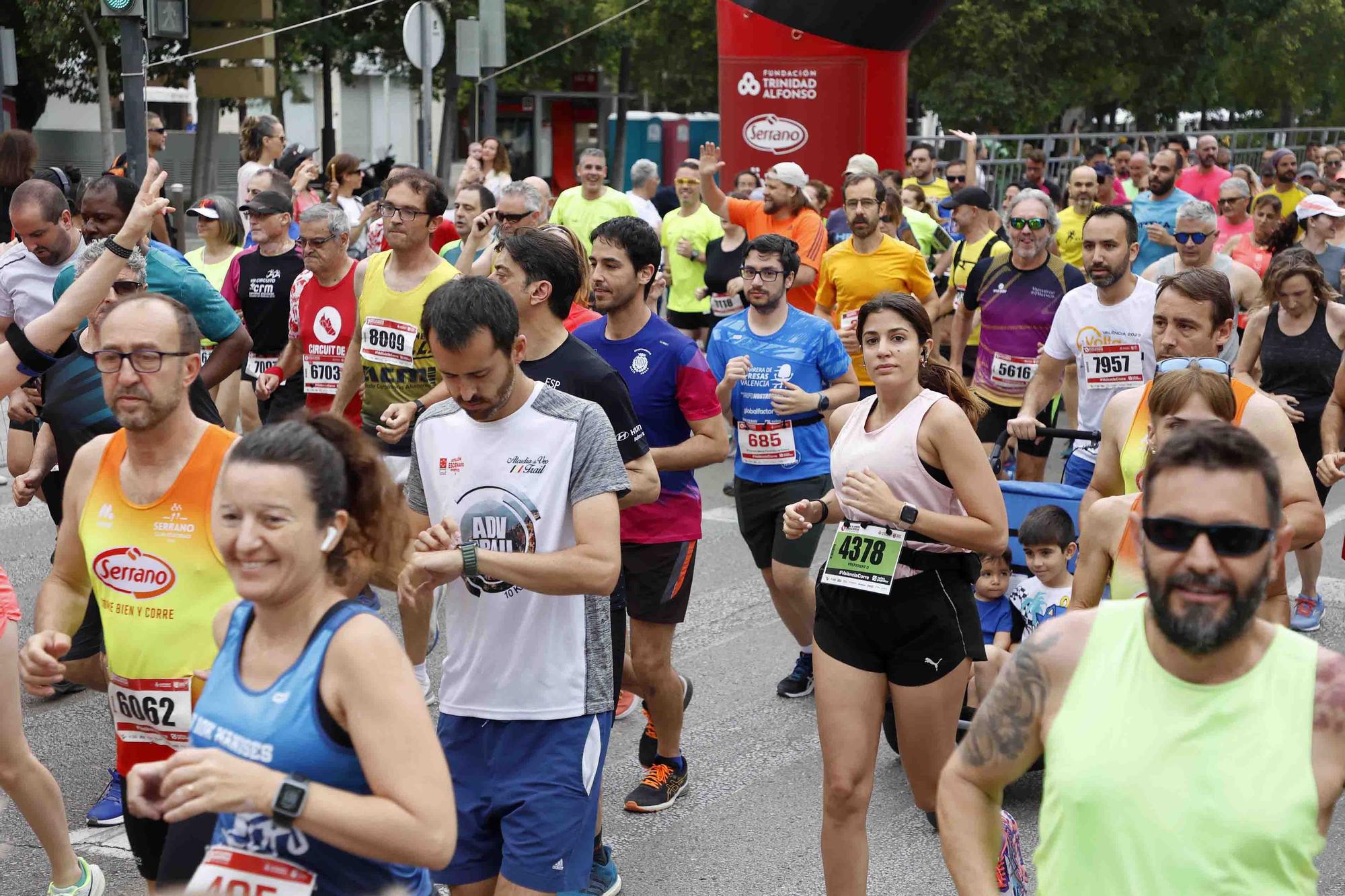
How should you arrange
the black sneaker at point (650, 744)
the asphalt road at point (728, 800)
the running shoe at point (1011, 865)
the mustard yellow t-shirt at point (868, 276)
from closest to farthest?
the running shoe at point (1011, 865)
the asphalt road at point (728, 800)
the black sneaker at point (650, 744)
the mustard yellow t-shirt at point (868, 276)

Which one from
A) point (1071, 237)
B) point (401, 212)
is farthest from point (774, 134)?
point (401, 212)

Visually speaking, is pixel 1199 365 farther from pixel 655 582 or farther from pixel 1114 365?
pixel 1114 365

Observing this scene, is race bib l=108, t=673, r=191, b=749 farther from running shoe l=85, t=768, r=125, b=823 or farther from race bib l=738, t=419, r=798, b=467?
race bib l=738, t=419, r=798, b=467

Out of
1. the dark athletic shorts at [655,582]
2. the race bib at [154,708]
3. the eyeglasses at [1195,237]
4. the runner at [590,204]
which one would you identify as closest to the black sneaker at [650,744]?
the dark athletic shorts at [655,582]

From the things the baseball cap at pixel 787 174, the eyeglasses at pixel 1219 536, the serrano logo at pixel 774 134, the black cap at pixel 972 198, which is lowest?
the eyeglasses at pixel 1219 536

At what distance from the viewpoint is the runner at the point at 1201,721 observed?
2.19 m

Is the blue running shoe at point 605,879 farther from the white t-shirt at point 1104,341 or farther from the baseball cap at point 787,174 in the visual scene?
the baseball cap at point 787,174

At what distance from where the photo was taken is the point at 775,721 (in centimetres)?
637

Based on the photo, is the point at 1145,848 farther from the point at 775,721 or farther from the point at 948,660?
the point at 775,721

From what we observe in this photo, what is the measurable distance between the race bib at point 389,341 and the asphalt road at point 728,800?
68.2 inches

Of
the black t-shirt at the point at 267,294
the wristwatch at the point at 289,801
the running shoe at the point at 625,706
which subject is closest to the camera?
the wristwatch at the point at 289,801

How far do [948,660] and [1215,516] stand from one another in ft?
7.03

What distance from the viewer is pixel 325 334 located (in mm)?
7070

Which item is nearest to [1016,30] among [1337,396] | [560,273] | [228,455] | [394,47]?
[394,47]
